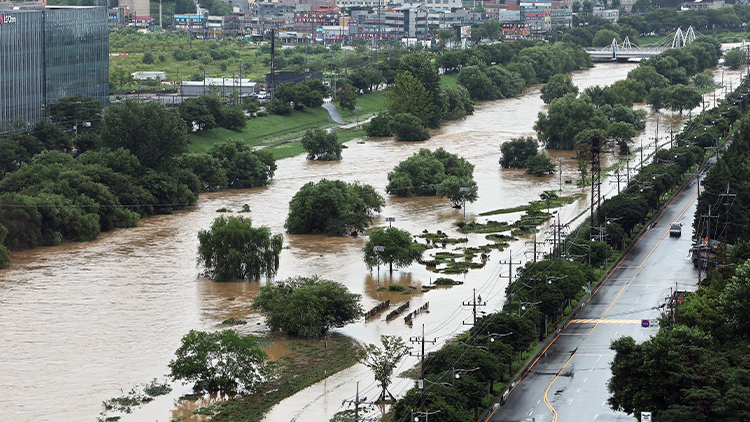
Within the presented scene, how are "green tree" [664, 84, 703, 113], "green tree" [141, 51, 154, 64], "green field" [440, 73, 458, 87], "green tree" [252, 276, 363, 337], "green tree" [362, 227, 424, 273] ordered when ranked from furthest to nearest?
1. "green tree" [141, 51, 154, 64]
2. "green field" [440, 73, 458, 87]
3. "green tree" [664, 84, 703, 113]
4. "green tree" [362, 227, 424, 273]
5. "green tree" [252, 276, 363, 337]

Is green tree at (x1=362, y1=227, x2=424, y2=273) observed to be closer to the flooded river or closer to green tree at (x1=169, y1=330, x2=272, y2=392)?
the flooded river

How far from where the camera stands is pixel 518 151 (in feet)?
395

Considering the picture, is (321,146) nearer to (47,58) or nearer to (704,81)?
(47,58)

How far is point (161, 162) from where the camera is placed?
340 ft

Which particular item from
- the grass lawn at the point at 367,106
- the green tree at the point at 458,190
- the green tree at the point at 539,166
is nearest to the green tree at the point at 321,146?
the green tree at the point at 539,166

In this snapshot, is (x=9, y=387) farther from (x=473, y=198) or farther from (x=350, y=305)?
(x=473, y=198)

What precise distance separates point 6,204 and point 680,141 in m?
72.1

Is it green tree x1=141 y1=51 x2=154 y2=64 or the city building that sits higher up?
green tree x1=141 y1=51 x2=154 y2=64

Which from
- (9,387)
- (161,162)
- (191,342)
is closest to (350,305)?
(191,342)

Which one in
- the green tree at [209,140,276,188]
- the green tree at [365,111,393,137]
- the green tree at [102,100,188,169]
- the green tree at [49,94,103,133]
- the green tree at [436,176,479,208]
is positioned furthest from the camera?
the green tree at [365,111,393,137]

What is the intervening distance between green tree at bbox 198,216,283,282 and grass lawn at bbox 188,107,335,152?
4699 centimetres

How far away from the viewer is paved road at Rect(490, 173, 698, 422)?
50406 mm

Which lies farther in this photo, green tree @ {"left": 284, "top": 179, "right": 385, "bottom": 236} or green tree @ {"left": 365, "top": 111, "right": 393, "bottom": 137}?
green tree @ {"left": 365, "top": 111, "right": 393, "bottom": 137}

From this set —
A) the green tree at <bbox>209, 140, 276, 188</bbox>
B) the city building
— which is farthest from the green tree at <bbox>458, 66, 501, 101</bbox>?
the green tree at <bbox>209, 140, 276, 188</bbox>
